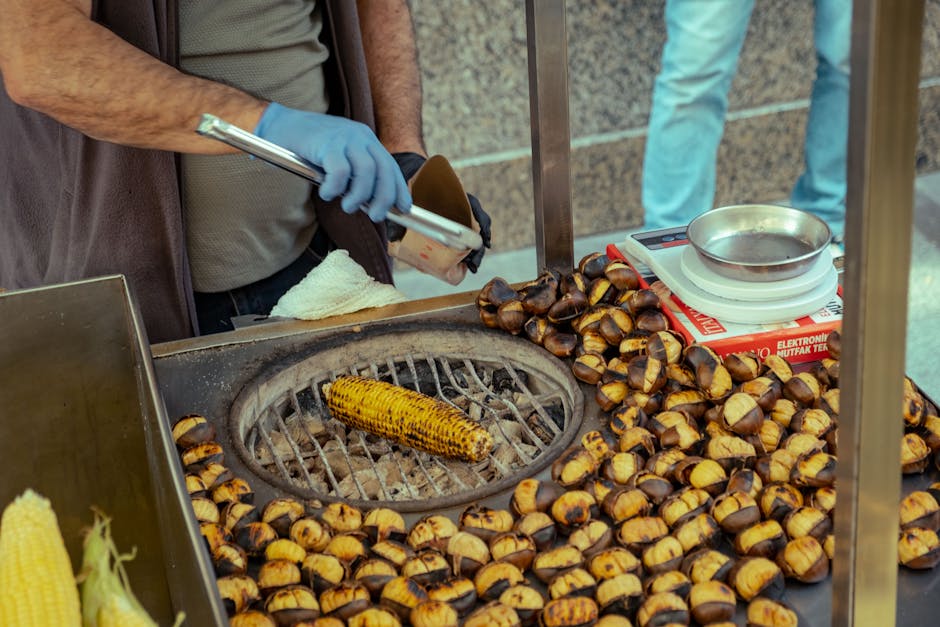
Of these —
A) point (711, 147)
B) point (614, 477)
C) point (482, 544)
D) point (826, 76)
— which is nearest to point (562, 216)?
point (614, 477)

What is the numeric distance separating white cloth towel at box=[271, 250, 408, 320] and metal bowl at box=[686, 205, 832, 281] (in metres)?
0.67

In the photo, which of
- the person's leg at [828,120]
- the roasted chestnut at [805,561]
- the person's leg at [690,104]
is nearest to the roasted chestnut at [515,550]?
the roasted chestnut at [805,561]

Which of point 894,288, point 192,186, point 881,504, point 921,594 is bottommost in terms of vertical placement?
point 921,594

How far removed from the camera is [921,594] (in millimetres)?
1260

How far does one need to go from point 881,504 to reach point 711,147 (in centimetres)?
343

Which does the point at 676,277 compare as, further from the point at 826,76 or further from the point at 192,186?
the point at 826,76

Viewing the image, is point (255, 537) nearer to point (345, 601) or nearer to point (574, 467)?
point (345, 601)

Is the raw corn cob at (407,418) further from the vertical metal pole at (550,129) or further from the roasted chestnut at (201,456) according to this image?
the vertical metal pole at (550,129)

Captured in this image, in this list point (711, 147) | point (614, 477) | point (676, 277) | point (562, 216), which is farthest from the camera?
point (711, 147)

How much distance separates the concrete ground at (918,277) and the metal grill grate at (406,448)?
1.71 metres

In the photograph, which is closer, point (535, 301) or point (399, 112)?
point (535, 301)

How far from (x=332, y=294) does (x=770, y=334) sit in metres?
0.87

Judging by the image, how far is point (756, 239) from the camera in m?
1.97

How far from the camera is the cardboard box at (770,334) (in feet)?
5.83
